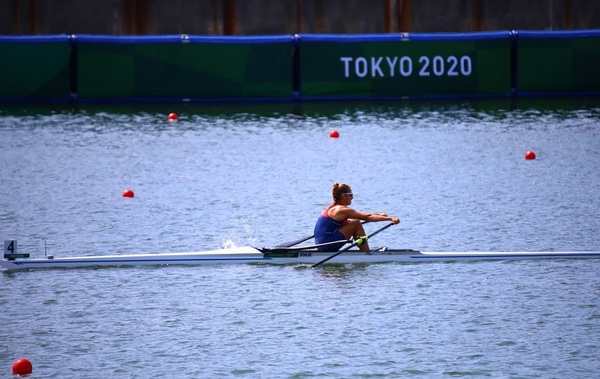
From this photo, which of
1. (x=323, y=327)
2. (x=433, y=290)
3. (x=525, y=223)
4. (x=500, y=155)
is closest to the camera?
(x=323, y=327)

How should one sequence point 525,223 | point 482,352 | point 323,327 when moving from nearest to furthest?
point 482,352, point 323,327, point 525,223

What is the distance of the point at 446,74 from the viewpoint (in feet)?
116

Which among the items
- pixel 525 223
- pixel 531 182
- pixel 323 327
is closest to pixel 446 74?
pixel 531 182

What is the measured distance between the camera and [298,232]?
22.0 m

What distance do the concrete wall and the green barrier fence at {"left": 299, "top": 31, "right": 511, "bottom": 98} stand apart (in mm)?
5308

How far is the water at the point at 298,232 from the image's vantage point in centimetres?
1548

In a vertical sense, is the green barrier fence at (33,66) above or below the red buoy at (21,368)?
above

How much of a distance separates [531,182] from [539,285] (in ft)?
26.3

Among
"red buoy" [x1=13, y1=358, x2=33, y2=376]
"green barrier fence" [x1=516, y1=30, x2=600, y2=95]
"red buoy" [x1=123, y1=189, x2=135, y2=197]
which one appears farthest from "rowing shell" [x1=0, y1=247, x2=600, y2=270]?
"green barrier fence" [x1=516, y1=30, x2=600, y2=95]

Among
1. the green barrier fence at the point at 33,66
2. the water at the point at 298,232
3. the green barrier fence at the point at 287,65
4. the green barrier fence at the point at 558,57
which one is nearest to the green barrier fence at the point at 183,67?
the green barrier fence at the point at 287,65

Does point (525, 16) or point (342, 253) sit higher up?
point (525, 16)

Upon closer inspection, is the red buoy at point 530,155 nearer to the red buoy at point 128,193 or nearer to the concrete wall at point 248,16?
the red buoy at point 128,193

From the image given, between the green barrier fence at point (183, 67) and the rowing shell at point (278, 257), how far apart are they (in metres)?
15.9

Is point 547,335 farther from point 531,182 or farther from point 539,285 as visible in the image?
point 531,182
